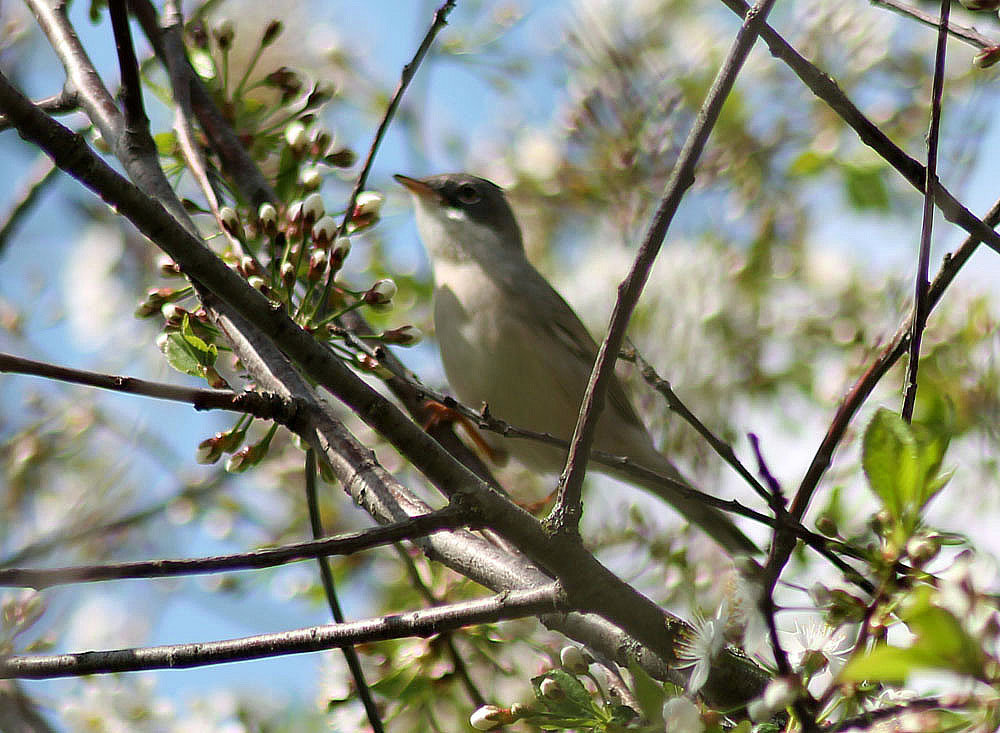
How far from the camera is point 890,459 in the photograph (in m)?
1.33

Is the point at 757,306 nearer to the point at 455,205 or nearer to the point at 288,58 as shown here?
the point at 455,205

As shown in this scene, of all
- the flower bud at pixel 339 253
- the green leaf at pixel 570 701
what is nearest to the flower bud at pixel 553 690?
the green leaf at pixel 570 701

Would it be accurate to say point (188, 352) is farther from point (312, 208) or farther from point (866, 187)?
point (866, 187)

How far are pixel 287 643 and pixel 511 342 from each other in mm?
3177

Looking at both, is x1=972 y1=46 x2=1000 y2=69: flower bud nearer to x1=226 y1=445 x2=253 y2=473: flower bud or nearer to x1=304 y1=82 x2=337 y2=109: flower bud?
x1=226 y1=445 x2=253 y2=473: flower bud

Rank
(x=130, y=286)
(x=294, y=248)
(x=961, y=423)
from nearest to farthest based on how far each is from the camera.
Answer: (x=294, y=248) → (x=961, y=423) → (x=130, y=286)

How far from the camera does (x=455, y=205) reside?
5.48 metres

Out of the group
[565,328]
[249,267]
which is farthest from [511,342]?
[249,267]

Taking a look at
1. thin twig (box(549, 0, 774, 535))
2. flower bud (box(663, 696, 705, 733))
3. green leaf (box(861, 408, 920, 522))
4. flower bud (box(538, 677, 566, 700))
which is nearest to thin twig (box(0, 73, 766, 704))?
thin twig (box(549, 0, 774, 535))

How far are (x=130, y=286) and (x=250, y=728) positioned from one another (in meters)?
3.12

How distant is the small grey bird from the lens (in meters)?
4.91

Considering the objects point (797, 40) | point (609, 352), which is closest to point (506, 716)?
point (609, 352)

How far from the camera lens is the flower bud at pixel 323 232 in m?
2.66

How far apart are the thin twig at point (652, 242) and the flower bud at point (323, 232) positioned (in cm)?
108
